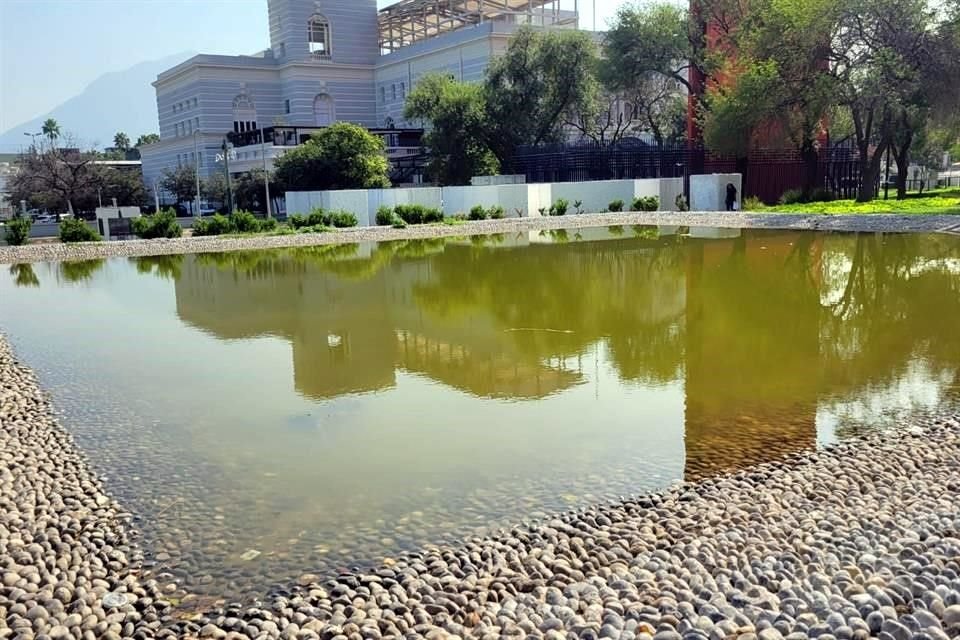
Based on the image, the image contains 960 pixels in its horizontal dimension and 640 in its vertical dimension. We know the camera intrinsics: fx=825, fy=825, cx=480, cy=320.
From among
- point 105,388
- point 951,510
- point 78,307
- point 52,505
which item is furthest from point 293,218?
point 951,510

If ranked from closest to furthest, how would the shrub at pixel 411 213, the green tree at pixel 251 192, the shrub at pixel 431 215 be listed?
the shrub at pixel 411 213 → the shrub at pixel 431 215 → the green tree at pixel 251 192

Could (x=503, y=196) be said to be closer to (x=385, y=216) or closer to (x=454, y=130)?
(x=385, y=216)

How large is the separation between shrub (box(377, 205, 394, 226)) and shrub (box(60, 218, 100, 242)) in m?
12.0

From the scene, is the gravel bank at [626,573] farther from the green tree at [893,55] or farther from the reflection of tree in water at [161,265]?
the green tree at [893,55]

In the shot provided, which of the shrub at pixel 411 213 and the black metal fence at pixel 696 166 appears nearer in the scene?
the shrub at pixel 411 213

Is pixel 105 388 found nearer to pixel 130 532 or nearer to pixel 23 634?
pixel 130 532

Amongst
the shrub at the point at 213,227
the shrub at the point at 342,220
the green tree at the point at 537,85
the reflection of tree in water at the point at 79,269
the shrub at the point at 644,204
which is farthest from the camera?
the green tree at the point at 537,85

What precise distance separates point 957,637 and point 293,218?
35507 millimetres

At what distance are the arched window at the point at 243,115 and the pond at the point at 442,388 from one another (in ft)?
185

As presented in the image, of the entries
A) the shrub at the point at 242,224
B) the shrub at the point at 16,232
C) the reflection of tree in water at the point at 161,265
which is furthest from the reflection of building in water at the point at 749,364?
the shrub at the point at 16,232

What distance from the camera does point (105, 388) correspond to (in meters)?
10.7

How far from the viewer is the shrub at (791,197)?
132 ft

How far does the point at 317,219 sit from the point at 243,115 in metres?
41.1

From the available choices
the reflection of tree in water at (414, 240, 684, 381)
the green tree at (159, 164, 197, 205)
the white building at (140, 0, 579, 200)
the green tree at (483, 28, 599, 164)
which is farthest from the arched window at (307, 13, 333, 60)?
the reflection of tree in water at (414, 240, 684, 381)
